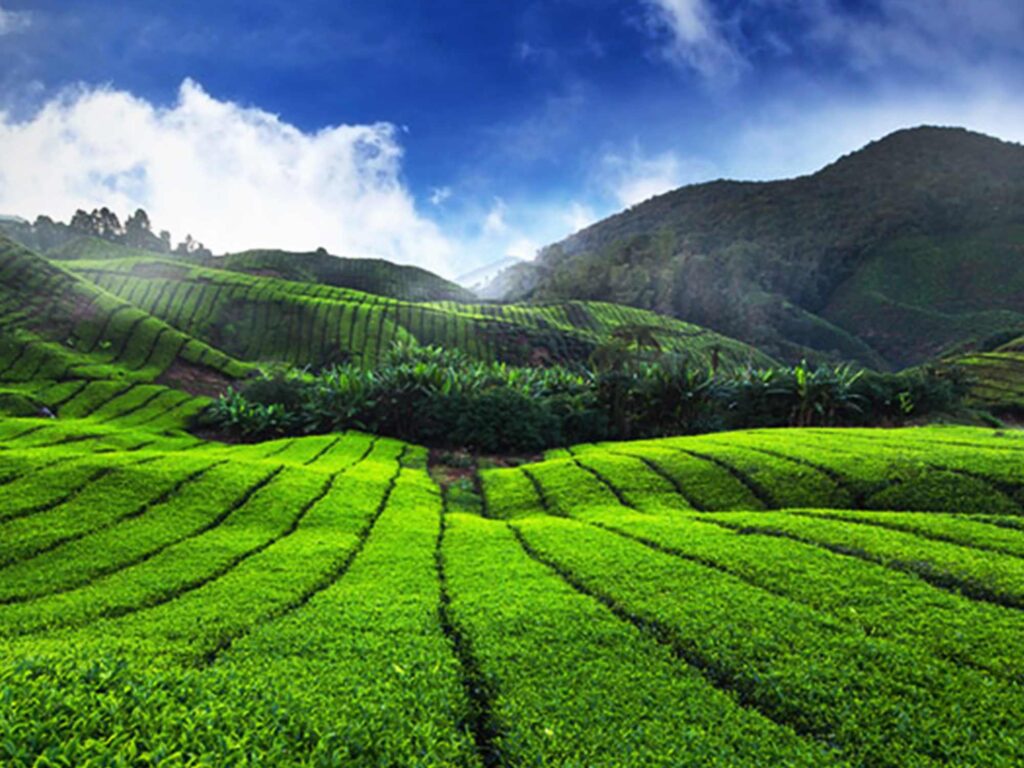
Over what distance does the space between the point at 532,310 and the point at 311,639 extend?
6451 cm

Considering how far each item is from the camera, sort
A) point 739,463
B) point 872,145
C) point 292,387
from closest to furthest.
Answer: point 739,463 < point 292,387 < point 872,145

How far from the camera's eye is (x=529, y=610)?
18.3 feet

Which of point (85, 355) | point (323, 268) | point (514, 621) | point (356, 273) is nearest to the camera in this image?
point (514, 621)

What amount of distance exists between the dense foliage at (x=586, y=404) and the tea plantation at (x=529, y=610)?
6337 mm

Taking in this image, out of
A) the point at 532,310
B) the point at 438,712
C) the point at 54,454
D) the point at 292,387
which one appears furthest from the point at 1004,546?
the point at 532,310

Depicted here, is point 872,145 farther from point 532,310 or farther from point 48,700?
point 48,700

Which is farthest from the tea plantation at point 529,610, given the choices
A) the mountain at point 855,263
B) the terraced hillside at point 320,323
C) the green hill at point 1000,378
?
the mountain at point 855,263

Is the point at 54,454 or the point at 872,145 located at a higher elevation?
the point at 872,145

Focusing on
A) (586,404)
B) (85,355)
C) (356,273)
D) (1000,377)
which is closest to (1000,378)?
(1000,377)

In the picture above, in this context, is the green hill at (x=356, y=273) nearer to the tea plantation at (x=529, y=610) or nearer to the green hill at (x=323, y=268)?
the green hill at (x=323, y=268)

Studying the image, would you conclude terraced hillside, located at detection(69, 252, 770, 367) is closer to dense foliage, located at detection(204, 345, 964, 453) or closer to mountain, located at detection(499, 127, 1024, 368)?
dense foliage, located at detection(204, 345, 964, 453)

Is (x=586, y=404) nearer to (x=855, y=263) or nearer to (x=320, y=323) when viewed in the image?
(x=320, y=323)

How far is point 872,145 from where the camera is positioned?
5143 inches

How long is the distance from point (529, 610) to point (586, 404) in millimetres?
16578
